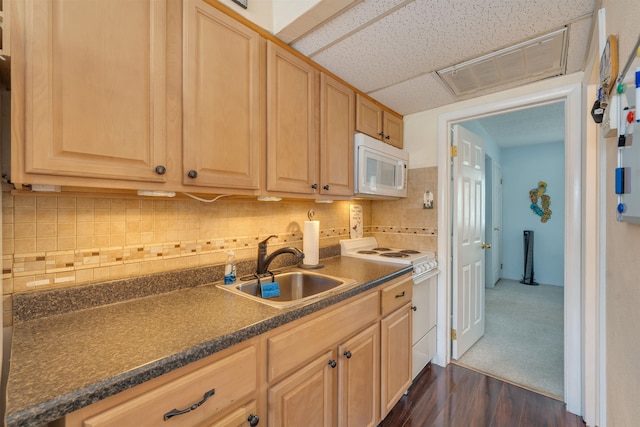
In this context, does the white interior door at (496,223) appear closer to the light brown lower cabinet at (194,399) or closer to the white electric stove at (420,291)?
the white electric stove at (420,291)

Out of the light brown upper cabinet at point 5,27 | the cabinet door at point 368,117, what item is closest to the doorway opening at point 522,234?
the cabinet door at point 368,117

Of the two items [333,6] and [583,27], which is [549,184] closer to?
[583,27]

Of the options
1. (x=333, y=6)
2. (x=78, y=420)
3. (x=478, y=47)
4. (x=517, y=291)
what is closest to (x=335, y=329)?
(x=78, y=420)

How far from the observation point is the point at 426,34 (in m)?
1.40

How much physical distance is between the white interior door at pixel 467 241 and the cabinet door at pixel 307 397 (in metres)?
1.54

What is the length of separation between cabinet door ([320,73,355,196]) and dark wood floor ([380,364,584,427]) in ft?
4.88

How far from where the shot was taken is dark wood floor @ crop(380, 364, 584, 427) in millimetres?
1678

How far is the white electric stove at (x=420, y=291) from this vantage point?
1.97 m

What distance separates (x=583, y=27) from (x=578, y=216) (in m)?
1.08

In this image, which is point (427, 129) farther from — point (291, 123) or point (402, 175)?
point (291, 123)

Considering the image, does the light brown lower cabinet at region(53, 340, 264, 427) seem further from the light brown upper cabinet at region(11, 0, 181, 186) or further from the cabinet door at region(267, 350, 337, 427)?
the light brown upper cabinet at region(11, 0, 181, 186)

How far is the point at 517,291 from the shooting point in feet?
13.9

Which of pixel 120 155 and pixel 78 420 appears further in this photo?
pixel 120 155

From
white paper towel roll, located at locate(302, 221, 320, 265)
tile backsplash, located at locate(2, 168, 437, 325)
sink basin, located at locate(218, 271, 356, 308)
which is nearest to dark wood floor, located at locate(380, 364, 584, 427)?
sink basin, located at locate(218, 271, 356, 308)
